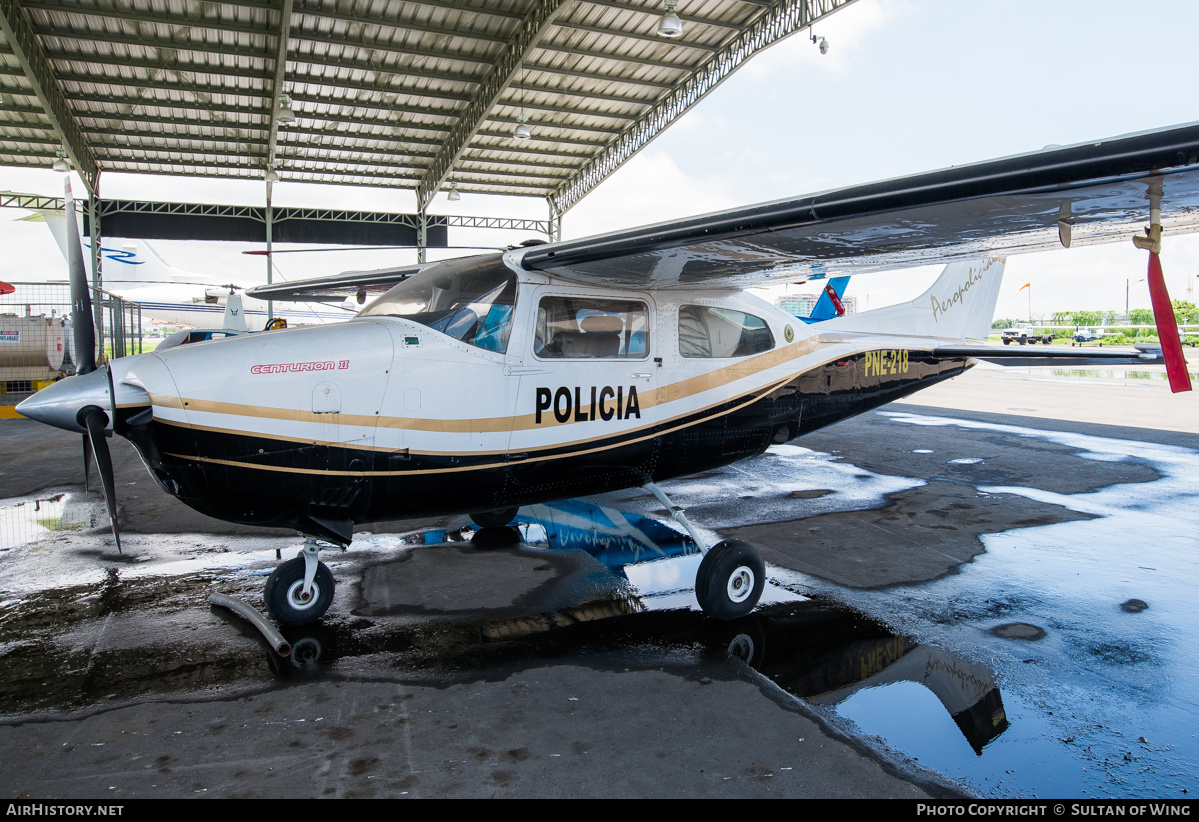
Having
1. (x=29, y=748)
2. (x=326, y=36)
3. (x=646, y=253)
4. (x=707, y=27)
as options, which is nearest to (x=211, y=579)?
(x=29, y=748)

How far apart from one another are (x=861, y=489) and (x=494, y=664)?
6.10 metres

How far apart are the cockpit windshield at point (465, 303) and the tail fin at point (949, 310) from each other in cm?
355

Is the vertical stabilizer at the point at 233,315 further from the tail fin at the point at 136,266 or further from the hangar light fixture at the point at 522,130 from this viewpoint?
the tail fin at the point at 136,266

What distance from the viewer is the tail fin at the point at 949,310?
7.00 m

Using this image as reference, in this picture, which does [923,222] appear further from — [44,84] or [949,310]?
[44,84]

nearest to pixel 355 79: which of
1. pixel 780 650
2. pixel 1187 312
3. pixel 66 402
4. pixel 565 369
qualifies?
pixel 565 369

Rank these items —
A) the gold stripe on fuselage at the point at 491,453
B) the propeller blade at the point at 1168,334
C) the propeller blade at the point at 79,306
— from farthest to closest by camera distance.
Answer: the propeller blade at the point at 79,306, the gold stripe on fuselage at the point at 491,453, the propeller blade at the point at 1168,334

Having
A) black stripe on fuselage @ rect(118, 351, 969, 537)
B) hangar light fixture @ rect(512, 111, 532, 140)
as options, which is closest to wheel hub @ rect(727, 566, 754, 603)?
black stripe on fuselage @ rect(118, 351, 969, 537)

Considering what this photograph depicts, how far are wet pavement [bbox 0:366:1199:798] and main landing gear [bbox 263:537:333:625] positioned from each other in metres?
0.14

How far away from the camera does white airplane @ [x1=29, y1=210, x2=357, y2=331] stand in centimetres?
3025

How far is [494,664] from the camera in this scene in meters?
3.85

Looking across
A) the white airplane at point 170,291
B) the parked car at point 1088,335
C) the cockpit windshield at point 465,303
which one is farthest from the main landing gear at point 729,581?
the parked car at point 1088,335
